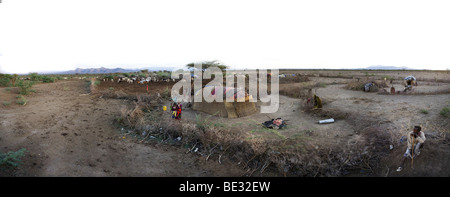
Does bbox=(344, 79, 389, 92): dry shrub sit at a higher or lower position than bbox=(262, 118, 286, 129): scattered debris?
higher

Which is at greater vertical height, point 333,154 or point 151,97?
point 151,97

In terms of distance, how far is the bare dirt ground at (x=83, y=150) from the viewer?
472 cm

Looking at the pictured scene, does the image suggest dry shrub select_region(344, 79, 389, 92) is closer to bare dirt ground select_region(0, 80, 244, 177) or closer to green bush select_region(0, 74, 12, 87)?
bare dirt ground select_region(0, 80, 244, 177)

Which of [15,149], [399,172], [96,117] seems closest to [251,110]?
[399,172]

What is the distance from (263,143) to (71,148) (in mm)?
5325

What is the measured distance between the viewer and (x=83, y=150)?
5637mm

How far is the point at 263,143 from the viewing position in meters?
5.51

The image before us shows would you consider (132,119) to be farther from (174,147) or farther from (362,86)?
(362,86)

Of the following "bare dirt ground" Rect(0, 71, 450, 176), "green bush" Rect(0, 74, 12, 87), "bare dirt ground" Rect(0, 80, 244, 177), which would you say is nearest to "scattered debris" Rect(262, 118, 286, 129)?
"bare dirt ground" Rect(0, 71, 450, 176)

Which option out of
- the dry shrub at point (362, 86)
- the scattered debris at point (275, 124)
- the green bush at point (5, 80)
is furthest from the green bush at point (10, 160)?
the dry shrub at point (362, 86)

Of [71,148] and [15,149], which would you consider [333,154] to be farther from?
[15,149]

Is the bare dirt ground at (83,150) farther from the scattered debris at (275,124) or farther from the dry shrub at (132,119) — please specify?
the scattered debris at (275,124)

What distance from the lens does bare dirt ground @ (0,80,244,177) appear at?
4.72 meters
